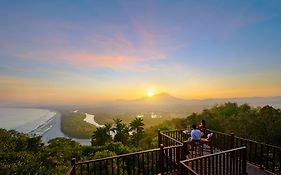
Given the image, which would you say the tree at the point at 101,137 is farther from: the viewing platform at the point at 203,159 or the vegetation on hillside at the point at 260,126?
the viewing platform at the point at 203,159

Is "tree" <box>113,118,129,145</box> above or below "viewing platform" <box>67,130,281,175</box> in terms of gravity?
below

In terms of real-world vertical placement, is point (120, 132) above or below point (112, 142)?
below

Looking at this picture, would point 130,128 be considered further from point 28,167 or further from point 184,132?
point 184,132

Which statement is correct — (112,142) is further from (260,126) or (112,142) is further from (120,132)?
(260,126)

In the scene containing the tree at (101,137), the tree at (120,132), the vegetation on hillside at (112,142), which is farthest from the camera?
the tree at (120,132)

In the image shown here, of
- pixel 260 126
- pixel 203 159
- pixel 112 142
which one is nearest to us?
pixel 203 159

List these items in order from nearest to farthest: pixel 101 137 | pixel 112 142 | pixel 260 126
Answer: pixel 260 126
pixel 112 142
pixel 101 137

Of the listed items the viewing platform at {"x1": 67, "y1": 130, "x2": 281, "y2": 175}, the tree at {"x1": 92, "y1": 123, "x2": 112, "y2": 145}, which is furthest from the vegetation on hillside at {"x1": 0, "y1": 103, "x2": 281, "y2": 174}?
the viewing platform at {"x1": 67, "y1": 130, "x2": 281, "y2": 175}

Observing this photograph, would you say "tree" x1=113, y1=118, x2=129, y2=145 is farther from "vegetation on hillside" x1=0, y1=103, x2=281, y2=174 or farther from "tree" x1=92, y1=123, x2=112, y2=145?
"tree" x1=92, y1=123, x2=112, y2=145

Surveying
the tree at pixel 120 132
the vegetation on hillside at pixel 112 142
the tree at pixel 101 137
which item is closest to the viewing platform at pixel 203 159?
the vegetation on hillside at pixel 112 142

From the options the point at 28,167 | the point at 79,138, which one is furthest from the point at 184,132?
the point at 79,138

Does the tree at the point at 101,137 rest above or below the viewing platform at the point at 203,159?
below

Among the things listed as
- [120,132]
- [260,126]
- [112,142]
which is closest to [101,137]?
[120,132]

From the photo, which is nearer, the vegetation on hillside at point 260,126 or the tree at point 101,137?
the vegetation on hillside at point 260,126
